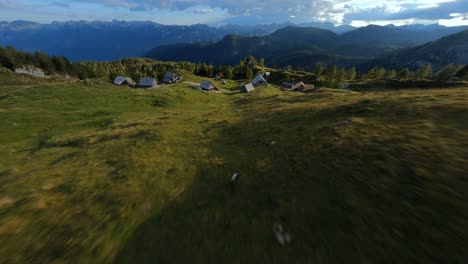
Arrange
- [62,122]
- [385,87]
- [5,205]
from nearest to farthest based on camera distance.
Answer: [5,205] < [62,122] < [385,87]

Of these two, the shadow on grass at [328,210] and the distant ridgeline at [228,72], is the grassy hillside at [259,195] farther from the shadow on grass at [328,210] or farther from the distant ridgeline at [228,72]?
the distant ridgeline at [228,72]

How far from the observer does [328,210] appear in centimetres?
1041

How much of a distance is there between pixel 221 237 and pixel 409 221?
793cm

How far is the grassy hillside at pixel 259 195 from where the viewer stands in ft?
28.2

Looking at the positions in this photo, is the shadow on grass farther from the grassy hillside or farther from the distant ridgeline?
the distant ridgeline

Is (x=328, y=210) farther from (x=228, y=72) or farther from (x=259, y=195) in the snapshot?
(x=228, y=72)

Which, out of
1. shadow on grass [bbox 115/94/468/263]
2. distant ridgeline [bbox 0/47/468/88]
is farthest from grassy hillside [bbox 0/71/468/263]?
distant ridgeline [bbox 0/47/468/88]

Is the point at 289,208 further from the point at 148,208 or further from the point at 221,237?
the point at 148,208

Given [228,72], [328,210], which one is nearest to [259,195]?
[328,210]

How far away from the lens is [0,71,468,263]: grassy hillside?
28.2ft

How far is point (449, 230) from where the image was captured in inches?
309

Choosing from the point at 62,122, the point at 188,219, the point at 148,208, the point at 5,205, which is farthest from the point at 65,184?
the point at 62,122

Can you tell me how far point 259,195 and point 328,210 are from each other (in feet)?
12.9

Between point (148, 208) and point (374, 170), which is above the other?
point (374, 170)
